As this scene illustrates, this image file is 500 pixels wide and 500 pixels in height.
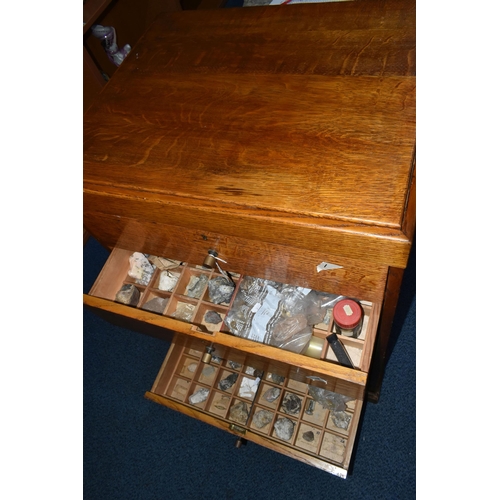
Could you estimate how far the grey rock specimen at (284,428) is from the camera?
1.03m

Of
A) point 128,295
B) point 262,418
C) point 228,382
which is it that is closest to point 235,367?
point 228,382

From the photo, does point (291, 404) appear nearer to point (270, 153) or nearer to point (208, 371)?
point (208, 371)

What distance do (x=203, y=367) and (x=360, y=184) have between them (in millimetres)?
801

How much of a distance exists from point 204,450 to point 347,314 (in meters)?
0.73

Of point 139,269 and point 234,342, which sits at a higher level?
point 139,269

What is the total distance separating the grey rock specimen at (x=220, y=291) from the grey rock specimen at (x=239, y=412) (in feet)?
1.13

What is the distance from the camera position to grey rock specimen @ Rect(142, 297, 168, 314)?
0.97 metres

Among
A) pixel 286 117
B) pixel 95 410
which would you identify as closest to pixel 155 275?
pixel 286 117

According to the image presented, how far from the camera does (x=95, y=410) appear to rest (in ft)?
4.38

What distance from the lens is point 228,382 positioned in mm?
1134

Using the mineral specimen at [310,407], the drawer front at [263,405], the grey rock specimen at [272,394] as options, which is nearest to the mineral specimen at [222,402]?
the drawer front at [263,405]

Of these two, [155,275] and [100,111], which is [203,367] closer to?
[155,275]

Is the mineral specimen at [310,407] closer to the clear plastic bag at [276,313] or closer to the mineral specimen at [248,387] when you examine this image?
the mineral specimen at [248,387]

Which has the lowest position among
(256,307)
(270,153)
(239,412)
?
(239,412)
